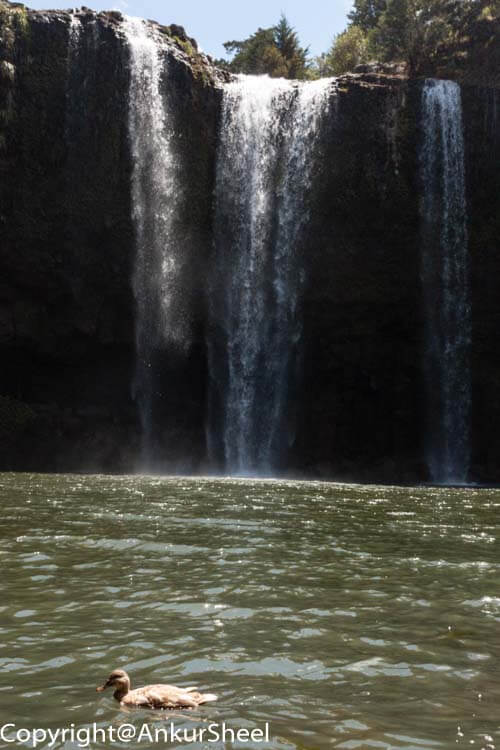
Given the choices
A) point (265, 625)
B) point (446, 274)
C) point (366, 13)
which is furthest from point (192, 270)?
point (366, 13)

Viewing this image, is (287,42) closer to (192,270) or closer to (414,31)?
(414,31)

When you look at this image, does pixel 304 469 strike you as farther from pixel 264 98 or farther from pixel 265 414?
pixel 264 98

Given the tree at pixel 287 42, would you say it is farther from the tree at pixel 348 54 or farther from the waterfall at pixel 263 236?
the waterfall at pixel 263 236

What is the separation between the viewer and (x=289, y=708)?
4254 millimetres

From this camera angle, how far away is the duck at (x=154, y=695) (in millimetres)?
4203

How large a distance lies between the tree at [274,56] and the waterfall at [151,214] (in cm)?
1981

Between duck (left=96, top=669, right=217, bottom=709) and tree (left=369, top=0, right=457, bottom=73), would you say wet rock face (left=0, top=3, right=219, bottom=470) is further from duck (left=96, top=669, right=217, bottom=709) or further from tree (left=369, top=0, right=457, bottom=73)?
duck (left=96, top=669, right=217, bottom=709)

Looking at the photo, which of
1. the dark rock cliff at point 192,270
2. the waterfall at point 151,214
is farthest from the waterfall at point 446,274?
the waterfall at point 151,214

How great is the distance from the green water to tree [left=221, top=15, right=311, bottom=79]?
45065 mm

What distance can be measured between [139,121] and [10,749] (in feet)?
101

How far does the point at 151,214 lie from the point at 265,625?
28.0 m

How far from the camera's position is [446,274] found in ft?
105

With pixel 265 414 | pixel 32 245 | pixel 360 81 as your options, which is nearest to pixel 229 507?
pixel 265 414

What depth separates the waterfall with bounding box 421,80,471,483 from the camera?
31766mm
